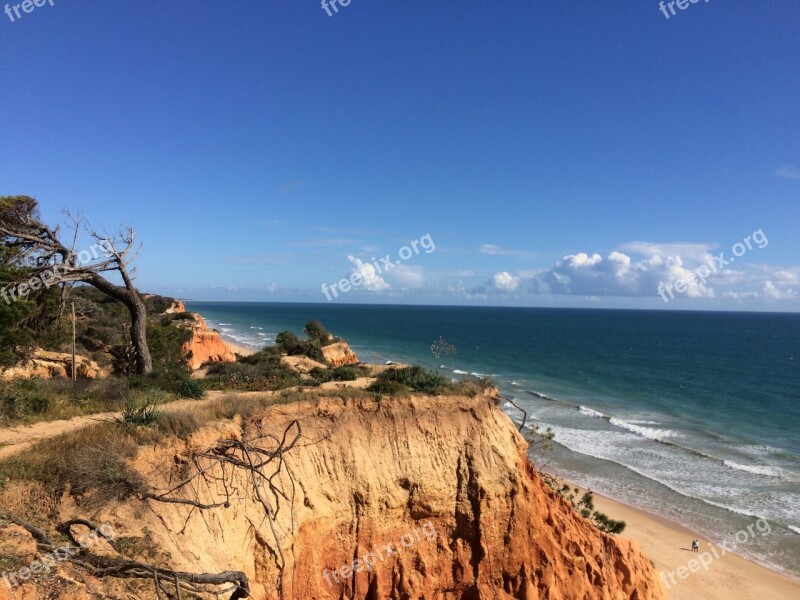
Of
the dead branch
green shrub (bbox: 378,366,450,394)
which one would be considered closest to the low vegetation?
green shrub (bbox: 378,366,450,394)

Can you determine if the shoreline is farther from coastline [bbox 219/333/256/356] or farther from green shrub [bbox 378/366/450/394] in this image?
coastline [bbox 219/333/256/356]

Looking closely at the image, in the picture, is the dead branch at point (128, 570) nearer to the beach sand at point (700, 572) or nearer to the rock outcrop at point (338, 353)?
the beach sand at point (700, 572)

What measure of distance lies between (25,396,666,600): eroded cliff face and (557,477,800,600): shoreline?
7.27m

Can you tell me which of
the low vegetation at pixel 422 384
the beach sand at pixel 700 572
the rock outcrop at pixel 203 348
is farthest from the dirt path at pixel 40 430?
the rock outcrop at pixel 203 348

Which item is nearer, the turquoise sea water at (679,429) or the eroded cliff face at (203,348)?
the turquoise sea water at (679,429)

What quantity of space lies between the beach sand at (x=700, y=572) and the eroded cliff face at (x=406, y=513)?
23.6ft

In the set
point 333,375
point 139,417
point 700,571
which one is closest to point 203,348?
point 333,375

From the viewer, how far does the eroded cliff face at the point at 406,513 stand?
10.6 meters

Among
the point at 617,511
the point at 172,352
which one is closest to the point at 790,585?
the point at 617,511

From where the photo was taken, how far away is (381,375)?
17.5m

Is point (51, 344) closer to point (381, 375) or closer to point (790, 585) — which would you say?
point (381, 375)

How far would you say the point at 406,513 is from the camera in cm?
1339

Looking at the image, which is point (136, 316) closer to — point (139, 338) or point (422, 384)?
point (139, 338)

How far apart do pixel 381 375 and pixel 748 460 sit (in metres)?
30.7
